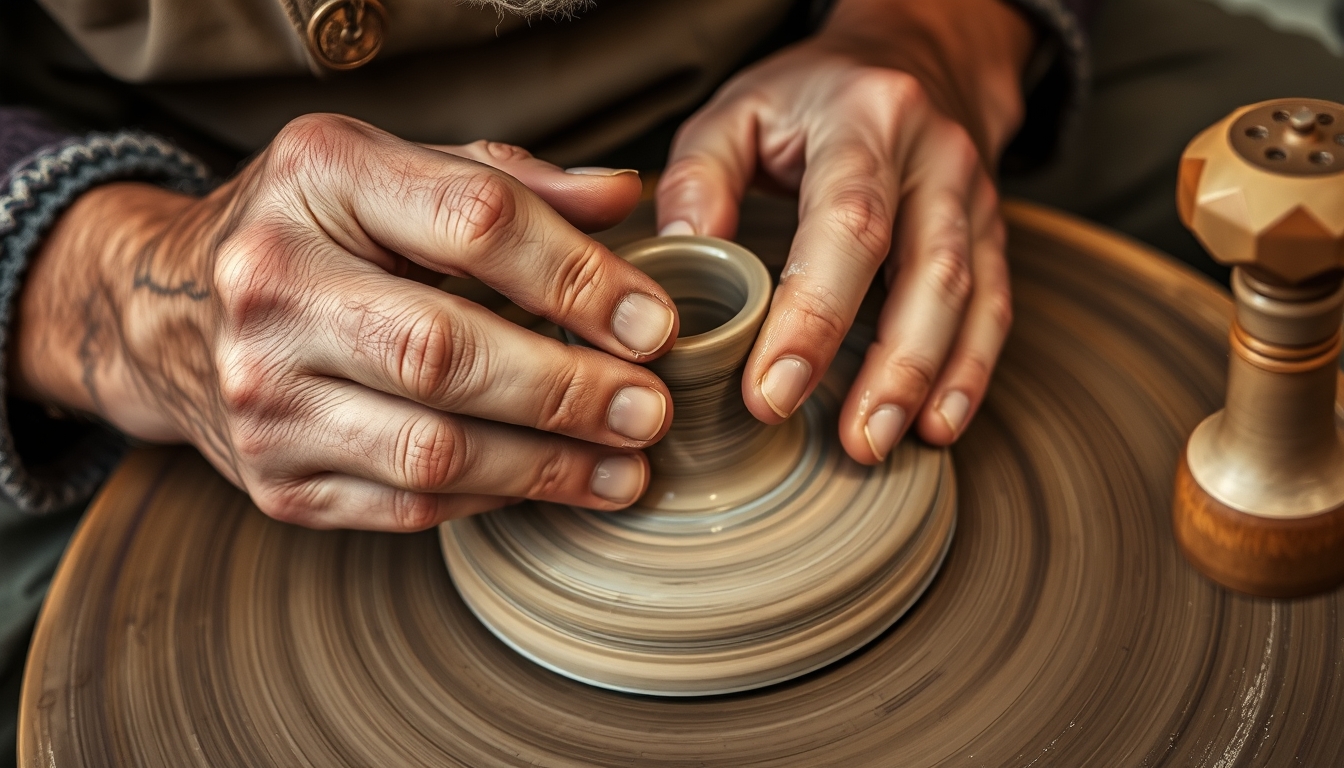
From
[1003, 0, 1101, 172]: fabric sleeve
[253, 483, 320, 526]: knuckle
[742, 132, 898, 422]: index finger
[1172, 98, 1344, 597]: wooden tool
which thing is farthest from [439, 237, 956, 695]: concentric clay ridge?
[1003, 0, 1101, 172]: fabric sleeve

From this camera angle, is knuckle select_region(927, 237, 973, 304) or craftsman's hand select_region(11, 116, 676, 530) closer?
craftsman's hand select_region(11, 116, 676, 530)

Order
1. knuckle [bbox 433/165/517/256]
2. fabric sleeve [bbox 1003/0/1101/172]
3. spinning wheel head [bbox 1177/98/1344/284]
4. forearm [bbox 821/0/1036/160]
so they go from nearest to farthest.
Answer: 1. spinning wheel head [bbox 1177/98/1344/284]
2. knuckle [bbox 433/165/517/256]
3. forearm [bbox 821/0/1036/160]
4. fabric sleeve [bbox 1003/0/1101/172]

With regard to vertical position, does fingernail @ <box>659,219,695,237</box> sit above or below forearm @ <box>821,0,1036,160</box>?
above

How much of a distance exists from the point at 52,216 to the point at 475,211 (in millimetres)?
649

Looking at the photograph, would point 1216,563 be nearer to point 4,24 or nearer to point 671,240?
point 671,240

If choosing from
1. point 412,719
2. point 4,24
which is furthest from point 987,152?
point 4,24

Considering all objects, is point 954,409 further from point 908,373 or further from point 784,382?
point 784,382

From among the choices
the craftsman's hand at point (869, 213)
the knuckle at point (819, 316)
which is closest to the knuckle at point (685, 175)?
the craftsman's hand at point (869, 213)

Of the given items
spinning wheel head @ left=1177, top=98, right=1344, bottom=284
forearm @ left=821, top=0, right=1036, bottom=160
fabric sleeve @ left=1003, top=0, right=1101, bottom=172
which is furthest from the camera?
fabric sleeve @ left=1003, top=0, right=1101, bottom=172

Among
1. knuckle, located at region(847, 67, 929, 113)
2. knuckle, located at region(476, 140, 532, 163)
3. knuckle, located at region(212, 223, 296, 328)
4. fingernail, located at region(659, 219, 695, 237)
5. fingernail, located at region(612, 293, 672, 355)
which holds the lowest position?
fingernail, located at region(659, 219, 695, 237)

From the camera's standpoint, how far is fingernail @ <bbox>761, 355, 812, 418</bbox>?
93 cm

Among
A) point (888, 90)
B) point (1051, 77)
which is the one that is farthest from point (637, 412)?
point (1051, 77)

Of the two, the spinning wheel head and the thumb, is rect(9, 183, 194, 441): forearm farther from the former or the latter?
the spinning wheel head

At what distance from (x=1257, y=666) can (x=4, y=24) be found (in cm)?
153
